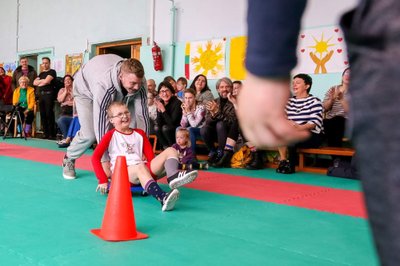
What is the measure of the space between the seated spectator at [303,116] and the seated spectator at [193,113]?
124cm

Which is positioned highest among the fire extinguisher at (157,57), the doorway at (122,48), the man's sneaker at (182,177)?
the doorway at (122,48)

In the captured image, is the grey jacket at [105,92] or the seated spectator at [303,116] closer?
the grey jacket at [105,92]

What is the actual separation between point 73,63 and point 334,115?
21.7 ft

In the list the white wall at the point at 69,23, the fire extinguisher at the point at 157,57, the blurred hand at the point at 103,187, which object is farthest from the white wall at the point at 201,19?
the blurred hand at the point at 103,187

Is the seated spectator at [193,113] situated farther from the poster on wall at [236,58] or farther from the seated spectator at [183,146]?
the poster on wall at [236,58]

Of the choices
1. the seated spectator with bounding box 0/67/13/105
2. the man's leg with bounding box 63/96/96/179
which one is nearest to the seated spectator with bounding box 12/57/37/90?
the seated spectator with bounding box 0/67/13/105

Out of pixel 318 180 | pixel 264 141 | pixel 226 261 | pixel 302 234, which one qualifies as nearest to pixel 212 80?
pixel 318 180

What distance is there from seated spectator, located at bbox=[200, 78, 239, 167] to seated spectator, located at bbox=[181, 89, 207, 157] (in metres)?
0.14

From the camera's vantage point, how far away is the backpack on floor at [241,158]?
5.47 meters

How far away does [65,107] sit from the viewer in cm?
791

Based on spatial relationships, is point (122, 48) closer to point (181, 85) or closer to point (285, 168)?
point (181, 85)

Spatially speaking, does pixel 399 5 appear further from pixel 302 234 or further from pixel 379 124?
pixel 302 234

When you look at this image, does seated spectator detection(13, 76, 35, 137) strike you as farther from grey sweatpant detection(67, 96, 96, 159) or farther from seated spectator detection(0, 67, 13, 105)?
grey sweatpant detection(67, 96, 96, 159)

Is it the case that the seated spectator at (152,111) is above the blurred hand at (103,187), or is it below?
above
